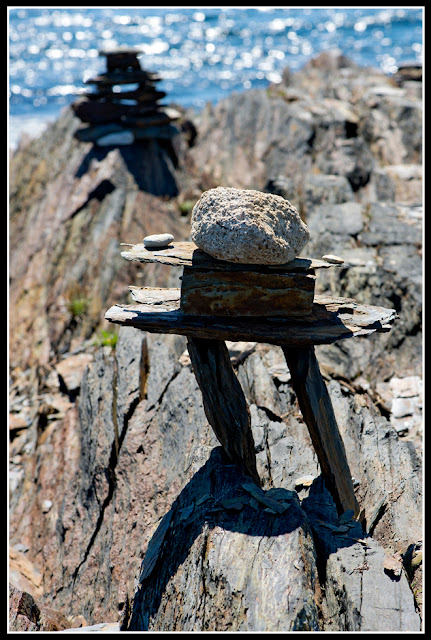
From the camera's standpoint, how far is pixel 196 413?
9953mm

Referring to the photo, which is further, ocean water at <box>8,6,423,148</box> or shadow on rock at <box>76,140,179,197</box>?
ocean water at <box>8,6,423,148</box>

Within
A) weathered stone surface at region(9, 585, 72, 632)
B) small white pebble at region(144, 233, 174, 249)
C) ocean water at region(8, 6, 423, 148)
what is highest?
ocean water at region(8, 6, 423, 148)

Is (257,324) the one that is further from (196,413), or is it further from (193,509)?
(196,413)

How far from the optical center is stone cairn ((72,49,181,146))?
1950 cm

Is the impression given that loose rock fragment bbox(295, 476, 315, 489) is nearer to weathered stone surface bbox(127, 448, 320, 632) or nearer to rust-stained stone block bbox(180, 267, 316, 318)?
weathered stone surface bbox(127, 448, 320, 632)

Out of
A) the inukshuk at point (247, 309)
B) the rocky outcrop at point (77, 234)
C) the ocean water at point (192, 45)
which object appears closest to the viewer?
the inukshuk at point (247, 309)

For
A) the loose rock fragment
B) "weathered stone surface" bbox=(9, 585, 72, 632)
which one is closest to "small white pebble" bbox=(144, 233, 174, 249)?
the loose rock fragment

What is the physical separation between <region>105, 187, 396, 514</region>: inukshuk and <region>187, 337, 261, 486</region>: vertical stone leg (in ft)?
0.04

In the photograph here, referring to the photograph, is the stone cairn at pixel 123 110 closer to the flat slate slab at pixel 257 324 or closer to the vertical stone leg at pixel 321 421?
the flat slate slab at pixel 257 324

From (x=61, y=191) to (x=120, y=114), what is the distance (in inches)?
128

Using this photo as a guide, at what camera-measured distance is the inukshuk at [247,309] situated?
20.9ft

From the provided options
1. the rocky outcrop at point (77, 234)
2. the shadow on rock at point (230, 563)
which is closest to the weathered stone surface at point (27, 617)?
the shadow on rock at point (230, 563)

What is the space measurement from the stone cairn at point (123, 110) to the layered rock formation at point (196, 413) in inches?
27.4

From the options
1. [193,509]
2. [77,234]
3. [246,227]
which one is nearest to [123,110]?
[77,234]
